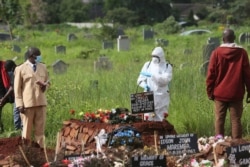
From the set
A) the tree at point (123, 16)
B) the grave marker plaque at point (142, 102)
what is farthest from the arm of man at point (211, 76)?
the tree at point (123, 16)

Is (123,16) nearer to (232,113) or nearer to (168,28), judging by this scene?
(168,28)

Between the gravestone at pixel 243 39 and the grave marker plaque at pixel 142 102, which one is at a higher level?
the gravestone at pixel 243 39

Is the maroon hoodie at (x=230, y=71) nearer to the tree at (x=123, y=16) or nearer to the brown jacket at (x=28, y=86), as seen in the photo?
the brown jacket at (x=28, y=86)

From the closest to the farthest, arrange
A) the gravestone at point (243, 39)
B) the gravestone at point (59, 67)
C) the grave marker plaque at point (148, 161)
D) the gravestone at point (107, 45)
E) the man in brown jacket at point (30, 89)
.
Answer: the grave marker plaque at point (148, 161), the man in brown jacket at point (30, 89), the gravestone at point (59, 67), the gravestone at point (243, 39), the gravestone at point (107, 45)

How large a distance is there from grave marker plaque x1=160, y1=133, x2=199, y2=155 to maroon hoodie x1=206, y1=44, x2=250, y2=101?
2.48m

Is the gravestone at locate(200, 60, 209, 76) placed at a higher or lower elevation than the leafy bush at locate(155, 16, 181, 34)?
lower

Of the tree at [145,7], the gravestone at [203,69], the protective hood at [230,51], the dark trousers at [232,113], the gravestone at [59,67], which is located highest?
the tree at [145,7]

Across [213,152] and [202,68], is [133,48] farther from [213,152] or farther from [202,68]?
[213,152]

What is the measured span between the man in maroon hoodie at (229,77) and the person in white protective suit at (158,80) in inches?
41.6

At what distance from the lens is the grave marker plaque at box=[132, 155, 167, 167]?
660 cm

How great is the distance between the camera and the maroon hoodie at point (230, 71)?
10203 mm

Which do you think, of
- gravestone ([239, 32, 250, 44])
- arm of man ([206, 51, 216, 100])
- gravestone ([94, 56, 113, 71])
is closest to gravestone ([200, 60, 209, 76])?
arm of man ([206, 51, 216, 100])

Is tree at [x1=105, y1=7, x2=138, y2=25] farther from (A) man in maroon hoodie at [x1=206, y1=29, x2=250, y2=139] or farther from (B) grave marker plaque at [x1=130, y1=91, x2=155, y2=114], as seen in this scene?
(A) man in maroon hoodie at [x1=206, y1=29, x2=250, y2=139]

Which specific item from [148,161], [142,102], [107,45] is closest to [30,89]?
[142,102]
